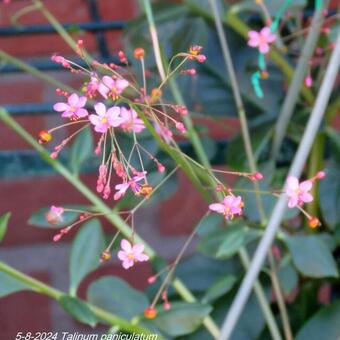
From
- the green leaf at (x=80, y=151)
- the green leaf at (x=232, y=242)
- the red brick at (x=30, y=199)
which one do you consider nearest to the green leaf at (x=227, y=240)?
the green leaf at (x=232, y=242)

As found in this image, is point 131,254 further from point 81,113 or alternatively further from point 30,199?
point 30,199

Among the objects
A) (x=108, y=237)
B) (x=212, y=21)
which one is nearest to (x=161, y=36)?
(x=212, y=21)

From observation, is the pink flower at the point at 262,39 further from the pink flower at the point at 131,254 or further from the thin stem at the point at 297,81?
the pink flower at the point at 131,254

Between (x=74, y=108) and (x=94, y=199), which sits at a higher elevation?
(x=74, y=108)

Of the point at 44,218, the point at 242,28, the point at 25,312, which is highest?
the point at 242,28

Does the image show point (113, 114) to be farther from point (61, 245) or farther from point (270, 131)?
point (61, 245)

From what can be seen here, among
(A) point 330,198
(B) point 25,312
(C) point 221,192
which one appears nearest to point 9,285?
(C) point 221,192
